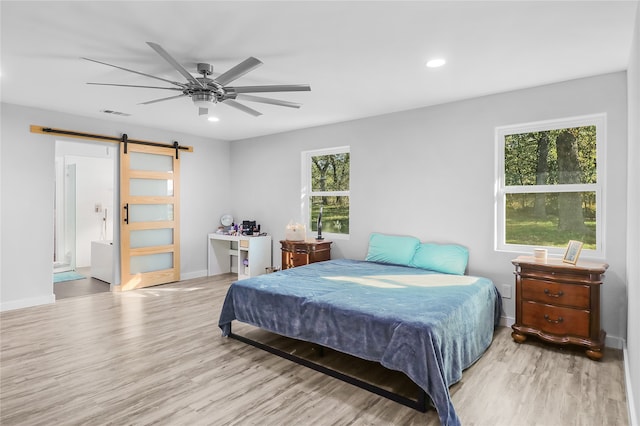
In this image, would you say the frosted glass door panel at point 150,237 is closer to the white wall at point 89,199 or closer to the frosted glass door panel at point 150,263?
the frosted glass door panel at point 150,263

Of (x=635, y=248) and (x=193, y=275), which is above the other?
(x=635, y=248)

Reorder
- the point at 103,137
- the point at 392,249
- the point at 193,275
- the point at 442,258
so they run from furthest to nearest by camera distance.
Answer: the point at 193,275, the point at 103,137, the point at 392,249, the point at 442,258

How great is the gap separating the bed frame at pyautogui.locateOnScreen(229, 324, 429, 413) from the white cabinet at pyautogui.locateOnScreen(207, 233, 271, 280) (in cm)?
236

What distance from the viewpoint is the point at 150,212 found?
564cm

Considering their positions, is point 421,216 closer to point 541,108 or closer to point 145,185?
point 541,108

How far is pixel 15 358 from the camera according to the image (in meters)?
2.96

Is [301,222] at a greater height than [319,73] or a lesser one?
lesser

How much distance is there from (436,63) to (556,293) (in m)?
2.22

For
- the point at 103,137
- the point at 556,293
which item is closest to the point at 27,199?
the point at 103,137

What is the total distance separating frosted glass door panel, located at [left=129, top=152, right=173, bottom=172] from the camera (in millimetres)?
5430

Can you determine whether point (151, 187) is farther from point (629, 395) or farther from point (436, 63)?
point (629, 395)

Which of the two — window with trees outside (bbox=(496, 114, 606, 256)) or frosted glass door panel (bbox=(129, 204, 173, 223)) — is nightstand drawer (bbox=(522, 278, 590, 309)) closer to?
window with trees outside (bbox=(496, 114, 606, 256))

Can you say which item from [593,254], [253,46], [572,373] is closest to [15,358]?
[253,46]

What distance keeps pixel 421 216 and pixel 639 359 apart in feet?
8.82
